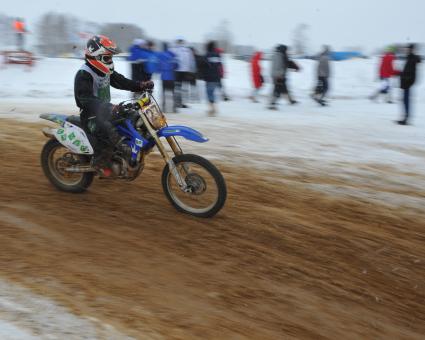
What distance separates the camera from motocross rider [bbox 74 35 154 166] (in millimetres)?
5258

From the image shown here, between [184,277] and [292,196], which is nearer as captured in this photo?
[184,277]

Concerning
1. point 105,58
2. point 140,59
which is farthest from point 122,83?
point 140,59

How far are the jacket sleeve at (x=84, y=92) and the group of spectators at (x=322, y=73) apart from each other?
334 inches

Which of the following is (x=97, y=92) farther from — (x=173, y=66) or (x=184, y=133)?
(x=173, y=66)

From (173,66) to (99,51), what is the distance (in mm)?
7163

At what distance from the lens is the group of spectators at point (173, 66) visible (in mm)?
12031

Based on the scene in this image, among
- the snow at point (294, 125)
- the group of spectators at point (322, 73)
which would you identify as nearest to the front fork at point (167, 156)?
the snow at point (294, 125)

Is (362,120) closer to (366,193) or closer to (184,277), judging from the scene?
(366,193)

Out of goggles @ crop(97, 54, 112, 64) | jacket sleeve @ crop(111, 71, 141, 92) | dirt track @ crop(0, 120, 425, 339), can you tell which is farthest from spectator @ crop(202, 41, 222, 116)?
goggles @ crop(97, 54, 112, 64)

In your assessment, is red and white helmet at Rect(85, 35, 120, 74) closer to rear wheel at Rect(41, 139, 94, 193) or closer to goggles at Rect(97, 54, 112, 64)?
goggles at Rect(97, 54, 112, 64)

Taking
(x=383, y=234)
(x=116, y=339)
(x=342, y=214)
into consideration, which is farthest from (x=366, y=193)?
(x=116, y=339)

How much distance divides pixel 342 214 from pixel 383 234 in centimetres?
66

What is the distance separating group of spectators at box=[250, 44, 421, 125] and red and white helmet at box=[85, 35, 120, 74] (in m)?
8.31

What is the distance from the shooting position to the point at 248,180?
692 centimetres
